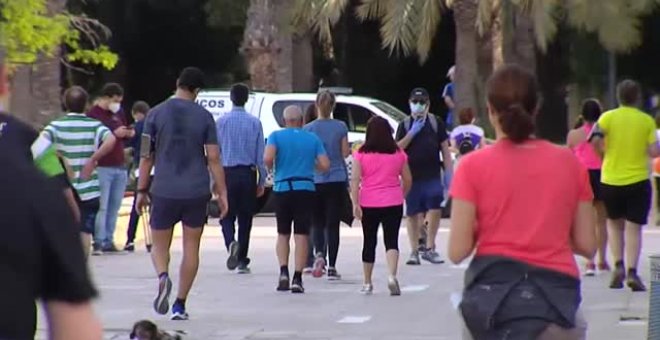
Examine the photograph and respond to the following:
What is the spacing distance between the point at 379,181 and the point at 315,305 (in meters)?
1.33

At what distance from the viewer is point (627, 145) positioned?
13102 mm

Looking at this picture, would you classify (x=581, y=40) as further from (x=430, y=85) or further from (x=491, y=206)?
(x=491, y=206)

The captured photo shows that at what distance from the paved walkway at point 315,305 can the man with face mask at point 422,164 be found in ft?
1.66

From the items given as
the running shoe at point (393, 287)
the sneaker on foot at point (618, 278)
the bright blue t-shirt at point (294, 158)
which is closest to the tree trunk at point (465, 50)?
the bright blue t-shirt at point (294, 158)

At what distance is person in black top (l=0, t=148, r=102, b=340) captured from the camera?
317 cm

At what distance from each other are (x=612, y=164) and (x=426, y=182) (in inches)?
133

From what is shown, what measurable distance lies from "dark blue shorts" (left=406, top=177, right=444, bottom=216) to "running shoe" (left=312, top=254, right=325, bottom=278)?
1.46 m

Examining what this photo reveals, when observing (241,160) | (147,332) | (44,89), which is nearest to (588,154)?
(241,160)

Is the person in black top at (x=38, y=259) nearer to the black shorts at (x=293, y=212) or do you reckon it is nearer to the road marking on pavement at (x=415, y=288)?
the black shorts at (x=293, y=212)

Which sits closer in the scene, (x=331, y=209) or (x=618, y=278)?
(x=618, y=278)

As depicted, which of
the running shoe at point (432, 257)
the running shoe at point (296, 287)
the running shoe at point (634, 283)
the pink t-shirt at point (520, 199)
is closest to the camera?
the pink t-shirt at point (520, 199)

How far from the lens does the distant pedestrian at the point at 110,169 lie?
56.0ft

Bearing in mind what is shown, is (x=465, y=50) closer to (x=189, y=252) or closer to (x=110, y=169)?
(x=110, y=169)

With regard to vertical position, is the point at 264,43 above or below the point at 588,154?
above
